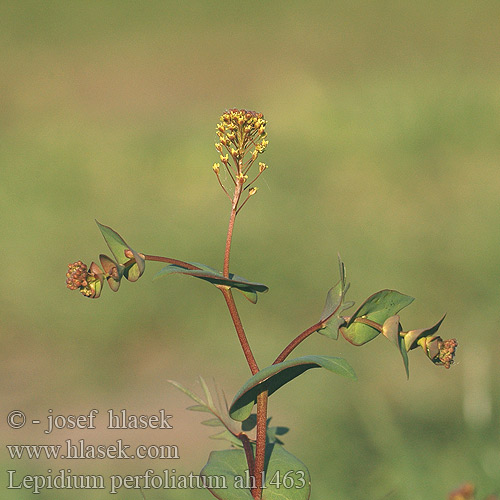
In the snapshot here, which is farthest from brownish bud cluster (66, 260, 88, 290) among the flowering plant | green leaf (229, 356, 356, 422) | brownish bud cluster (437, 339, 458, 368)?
brownish bud cluster (437, 339, 458, 368)

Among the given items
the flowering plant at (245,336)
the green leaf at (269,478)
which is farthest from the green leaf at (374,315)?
the green leaf at (269,478)

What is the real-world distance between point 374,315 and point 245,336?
0.27ft

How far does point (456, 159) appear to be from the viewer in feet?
9.34

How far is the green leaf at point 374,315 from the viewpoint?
522 millimetres

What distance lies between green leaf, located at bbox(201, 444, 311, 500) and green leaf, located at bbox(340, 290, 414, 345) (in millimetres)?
102

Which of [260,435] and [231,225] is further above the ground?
[231,225]

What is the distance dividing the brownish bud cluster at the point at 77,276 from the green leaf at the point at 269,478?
0.15m

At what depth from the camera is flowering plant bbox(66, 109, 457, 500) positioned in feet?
1.66

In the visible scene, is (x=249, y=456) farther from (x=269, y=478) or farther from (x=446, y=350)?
(x=446, y=350)

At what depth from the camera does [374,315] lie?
1.72 ft

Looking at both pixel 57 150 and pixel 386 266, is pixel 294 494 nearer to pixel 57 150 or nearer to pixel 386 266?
pixel 386 266

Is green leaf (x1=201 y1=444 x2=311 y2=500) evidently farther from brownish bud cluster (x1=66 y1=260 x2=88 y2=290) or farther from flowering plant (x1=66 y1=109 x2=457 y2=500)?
brownish bud cluster (x1=66 y1=260 x2=88 y2=290)

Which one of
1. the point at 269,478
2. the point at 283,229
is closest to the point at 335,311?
the point at 269,478

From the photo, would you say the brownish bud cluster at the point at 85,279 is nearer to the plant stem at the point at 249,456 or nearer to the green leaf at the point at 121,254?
the green leaf at the point at 121,254
